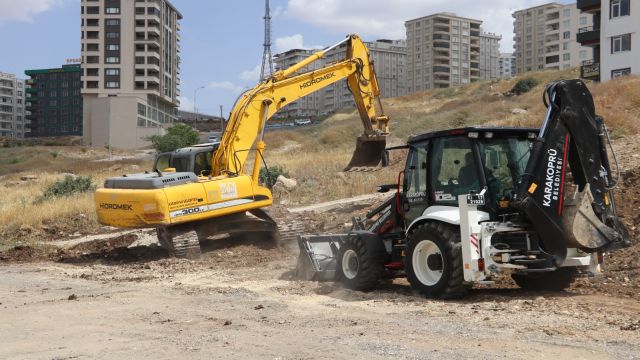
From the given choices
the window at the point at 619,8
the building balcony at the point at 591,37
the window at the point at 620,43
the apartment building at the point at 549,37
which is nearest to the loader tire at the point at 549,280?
the window at the point at 620,43

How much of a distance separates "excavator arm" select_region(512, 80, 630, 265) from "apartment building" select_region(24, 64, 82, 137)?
602 ft

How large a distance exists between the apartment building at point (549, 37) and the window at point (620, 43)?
7069cm

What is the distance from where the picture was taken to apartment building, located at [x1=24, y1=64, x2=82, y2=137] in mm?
182625

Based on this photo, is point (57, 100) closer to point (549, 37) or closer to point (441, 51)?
point (441, 51)

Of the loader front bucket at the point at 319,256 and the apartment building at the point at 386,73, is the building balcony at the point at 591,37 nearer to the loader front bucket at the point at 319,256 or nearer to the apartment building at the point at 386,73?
the loader front bucket at the point at 319,256

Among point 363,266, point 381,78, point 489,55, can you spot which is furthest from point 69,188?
point 489,55

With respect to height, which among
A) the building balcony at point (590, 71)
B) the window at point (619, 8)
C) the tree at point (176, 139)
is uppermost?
the window at point (619, 8)

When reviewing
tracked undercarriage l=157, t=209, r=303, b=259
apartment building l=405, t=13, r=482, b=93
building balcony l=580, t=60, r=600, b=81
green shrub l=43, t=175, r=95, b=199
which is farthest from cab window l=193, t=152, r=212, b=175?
apartment building l=405, t=13, r=482, b=93

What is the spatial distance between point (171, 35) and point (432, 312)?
132170mm

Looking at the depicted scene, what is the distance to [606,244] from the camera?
926 centimetres

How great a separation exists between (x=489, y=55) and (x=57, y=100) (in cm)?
11081

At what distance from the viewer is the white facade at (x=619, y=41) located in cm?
4950

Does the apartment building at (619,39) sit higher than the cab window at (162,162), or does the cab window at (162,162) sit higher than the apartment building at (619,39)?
the apartment building at (619,39)

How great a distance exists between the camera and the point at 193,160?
17.0 m
